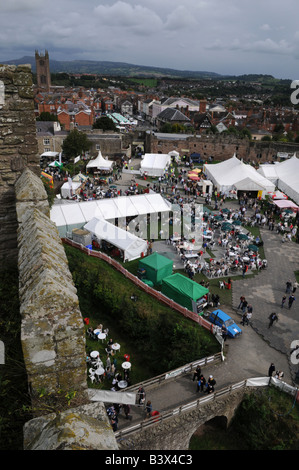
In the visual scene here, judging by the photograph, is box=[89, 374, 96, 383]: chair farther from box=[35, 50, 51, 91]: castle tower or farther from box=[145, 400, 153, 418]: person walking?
box=[35, 50, 51, 91]: castle tower

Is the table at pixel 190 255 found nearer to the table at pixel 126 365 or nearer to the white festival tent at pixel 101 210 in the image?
the white festival tent at pixel 101 210

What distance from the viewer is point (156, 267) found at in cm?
1519

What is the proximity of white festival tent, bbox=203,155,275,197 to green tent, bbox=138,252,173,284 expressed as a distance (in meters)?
15.1

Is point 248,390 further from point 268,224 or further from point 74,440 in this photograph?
point 268,224

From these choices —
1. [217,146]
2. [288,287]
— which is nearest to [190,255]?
[288,287]

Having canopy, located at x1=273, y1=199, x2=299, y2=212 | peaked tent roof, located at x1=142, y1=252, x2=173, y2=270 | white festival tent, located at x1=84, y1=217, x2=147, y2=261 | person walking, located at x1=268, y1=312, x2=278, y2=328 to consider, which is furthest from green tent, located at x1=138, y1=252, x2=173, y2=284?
canopy, located at x1=273, y1=199, x2=299, y2=212

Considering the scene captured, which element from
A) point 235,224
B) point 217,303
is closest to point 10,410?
point 217,303

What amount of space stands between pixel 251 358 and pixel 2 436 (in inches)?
381

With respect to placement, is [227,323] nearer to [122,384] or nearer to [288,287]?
[122,384]

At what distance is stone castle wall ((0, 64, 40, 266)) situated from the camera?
4.43 m

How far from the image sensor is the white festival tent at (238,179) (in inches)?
1094

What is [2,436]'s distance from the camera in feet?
9.26

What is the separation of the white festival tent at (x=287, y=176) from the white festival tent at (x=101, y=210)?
1235 centimetres
